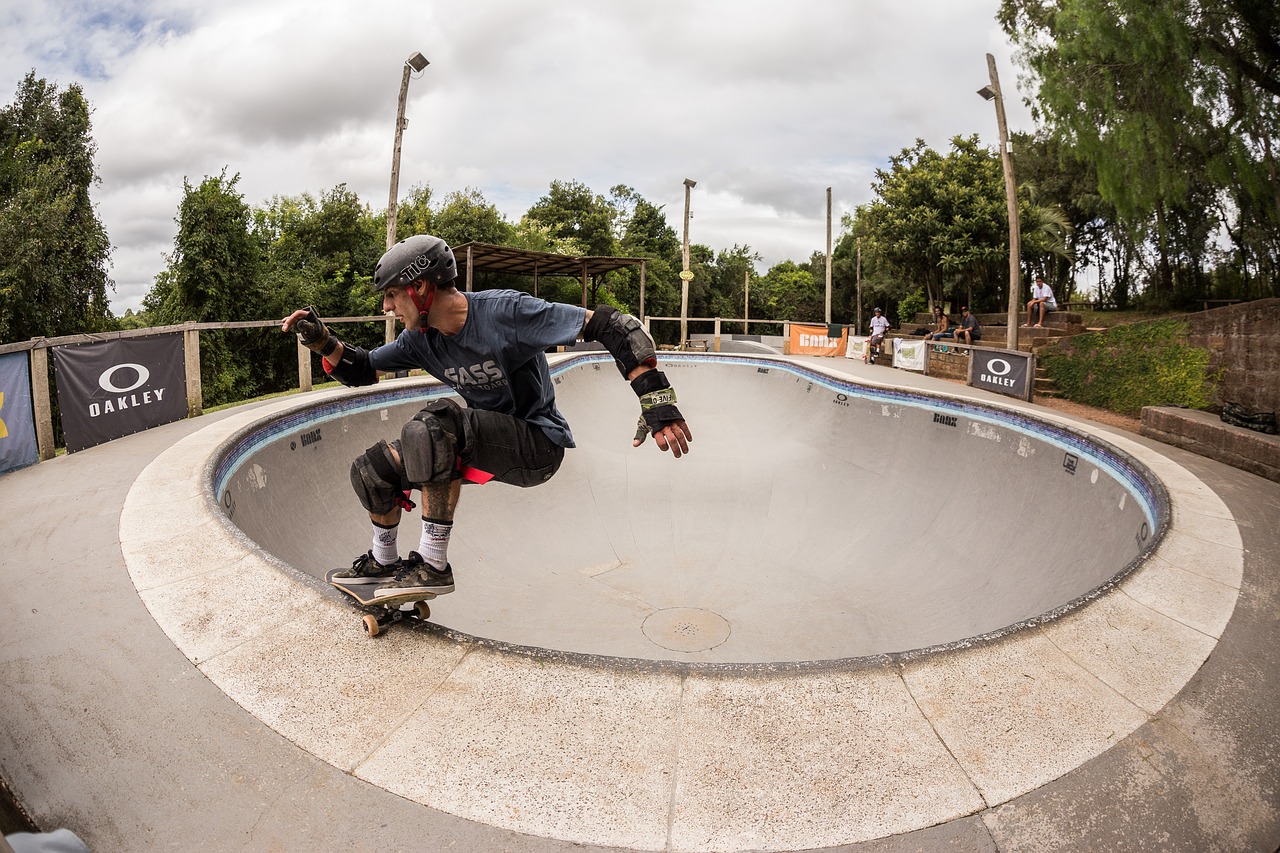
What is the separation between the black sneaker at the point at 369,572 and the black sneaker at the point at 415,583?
0.05 metres

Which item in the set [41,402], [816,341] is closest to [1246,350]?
[816,341]

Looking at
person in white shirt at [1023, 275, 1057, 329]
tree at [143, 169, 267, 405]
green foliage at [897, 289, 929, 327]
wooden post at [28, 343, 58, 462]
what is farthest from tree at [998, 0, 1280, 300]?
green foliage at [897, 289, 929, 327]

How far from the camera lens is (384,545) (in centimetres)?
313

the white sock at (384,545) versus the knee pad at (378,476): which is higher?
the knee pad at (378,476)

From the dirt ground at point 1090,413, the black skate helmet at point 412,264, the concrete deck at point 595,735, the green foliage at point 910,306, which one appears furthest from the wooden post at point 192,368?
the green foliage at point 910,306

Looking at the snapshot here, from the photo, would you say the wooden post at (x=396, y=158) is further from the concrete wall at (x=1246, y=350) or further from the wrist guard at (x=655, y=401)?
the concrete wall at (x=1246, y=350)

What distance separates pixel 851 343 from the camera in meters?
23.5

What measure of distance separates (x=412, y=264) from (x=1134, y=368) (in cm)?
1442

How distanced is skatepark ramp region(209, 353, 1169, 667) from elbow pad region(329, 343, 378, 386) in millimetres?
2403

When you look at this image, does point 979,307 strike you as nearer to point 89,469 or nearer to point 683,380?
point 683,380

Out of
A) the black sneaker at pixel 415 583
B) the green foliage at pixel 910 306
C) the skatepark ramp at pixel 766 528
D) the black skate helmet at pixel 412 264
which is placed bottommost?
the skatepark ramp at pixel 766 528

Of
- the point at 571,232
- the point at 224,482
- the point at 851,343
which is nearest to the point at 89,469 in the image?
the point at 224,482

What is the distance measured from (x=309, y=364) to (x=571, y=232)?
34713 millimetres

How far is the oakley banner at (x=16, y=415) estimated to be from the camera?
6176mm
